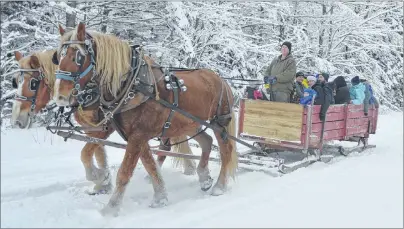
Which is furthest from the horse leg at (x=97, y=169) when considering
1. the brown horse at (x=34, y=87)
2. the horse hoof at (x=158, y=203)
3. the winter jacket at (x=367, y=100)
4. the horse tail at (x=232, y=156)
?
the winter jacket at (x=367, y=100)

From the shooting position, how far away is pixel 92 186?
548 centimetres

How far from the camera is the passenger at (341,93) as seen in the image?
7850 mm

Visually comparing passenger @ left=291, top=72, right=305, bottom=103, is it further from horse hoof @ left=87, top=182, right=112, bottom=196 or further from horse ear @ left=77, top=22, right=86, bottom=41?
horse ear @ left=77, top=22, right=86, bottom=41

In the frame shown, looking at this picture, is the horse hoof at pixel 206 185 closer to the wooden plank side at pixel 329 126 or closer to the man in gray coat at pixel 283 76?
the wooden plank side at pixel 329 126

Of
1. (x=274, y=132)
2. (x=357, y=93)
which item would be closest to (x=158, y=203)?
(x=274, y=132)

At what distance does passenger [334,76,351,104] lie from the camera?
25.8ft

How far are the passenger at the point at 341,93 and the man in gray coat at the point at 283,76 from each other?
4.51 feet

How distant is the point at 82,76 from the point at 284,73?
3.62 metres

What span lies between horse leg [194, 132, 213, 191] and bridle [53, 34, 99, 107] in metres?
1.92

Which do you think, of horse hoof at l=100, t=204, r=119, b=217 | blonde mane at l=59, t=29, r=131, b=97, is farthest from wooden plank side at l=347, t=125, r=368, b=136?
horse hoof at l=100, t=204, r=119, b=217

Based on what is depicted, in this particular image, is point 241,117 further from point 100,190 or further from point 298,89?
point 100,190

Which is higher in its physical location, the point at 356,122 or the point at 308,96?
the point at 308,96

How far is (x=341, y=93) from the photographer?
7887mm

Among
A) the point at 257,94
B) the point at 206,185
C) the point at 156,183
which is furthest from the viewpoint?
the point at 257,94
